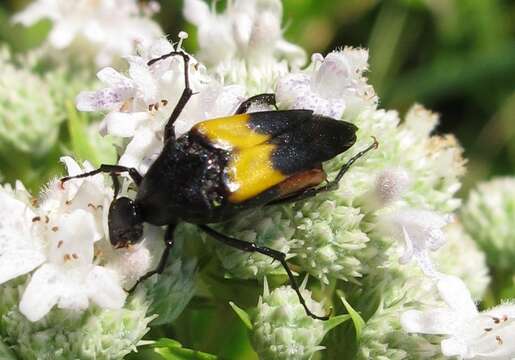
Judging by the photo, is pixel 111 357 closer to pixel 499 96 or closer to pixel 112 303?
pixel 112 303

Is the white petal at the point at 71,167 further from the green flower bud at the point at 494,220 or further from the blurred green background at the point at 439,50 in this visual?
the blurred green background at the point at 439,50

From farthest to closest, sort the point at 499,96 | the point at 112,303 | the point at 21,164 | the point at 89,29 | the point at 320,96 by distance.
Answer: the point at 499,96, the point at 89,29, the point at 21,164, the point at 320,96, the point at 112,303

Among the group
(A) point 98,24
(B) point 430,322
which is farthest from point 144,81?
(A) point 98,24

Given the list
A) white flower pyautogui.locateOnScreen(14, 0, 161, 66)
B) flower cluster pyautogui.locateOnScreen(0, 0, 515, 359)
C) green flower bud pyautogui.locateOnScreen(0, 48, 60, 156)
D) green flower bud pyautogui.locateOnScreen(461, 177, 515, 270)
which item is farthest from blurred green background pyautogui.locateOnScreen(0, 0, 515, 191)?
flower cluster pyautogui.locateOnScreen(0, 0, 515, 359)

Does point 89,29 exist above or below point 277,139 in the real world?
below

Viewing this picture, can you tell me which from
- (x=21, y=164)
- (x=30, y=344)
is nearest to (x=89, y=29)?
(x=21, y=164)

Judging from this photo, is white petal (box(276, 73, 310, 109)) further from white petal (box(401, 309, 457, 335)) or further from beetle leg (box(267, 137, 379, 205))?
white petal (box(401, 309, 457, 335))

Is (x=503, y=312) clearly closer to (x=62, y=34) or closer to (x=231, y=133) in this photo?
(x=231, y=133)

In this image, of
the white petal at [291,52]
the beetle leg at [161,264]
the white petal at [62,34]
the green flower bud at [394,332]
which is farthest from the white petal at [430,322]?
the white petal at [62,34]
